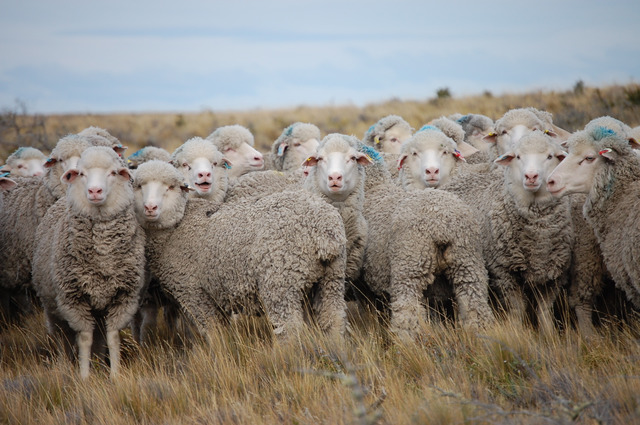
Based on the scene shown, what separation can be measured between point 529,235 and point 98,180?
346 cm

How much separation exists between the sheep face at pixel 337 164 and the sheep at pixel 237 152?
262 cm

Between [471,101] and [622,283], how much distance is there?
1658cm

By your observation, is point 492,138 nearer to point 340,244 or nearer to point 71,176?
point 340,244

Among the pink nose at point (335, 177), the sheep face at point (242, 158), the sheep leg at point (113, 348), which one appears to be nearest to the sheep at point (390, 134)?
the sheep face at point (242, 158)

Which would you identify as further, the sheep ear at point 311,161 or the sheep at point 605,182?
the sheep ear at point 311,161

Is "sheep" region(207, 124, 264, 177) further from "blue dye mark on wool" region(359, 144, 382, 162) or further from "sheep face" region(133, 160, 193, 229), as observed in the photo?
"sheep face" region(133, 160, 193, 229)

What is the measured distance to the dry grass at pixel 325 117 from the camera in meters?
15.4

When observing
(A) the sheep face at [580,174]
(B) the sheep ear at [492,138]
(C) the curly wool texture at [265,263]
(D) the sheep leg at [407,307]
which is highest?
(B) the sheep ear at [492,138]

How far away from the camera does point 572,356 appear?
422 cm

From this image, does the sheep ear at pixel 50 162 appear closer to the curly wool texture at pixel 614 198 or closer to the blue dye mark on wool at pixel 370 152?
the blue dye mark on wool at pixel 370 152

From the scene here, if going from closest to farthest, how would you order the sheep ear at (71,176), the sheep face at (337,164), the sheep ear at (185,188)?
the sheep ear at (71,176) → the sheep face at (337,164) → the sheep ear at (185,188)

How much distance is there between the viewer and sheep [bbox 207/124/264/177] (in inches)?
326

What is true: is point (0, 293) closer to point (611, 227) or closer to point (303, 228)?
point (303, 228)

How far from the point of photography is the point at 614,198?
16.1 feet
